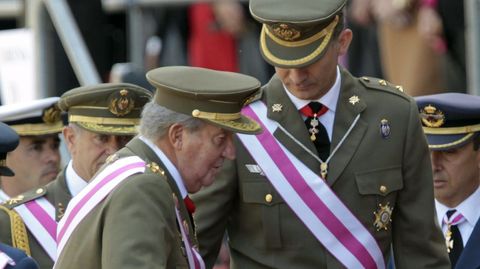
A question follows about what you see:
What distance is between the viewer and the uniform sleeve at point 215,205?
6176 mm

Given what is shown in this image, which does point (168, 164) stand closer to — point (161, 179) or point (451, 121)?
point (161, 179)

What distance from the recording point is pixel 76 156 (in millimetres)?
6996

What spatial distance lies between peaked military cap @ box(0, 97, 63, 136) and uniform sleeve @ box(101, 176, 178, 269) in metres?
2.52

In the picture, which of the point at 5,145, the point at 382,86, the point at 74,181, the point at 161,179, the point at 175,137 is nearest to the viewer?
the point at 161,179

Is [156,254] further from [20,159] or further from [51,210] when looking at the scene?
[20,159]

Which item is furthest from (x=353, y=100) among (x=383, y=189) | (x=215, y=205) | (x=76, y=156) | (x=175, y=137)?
(x=76, y=156)

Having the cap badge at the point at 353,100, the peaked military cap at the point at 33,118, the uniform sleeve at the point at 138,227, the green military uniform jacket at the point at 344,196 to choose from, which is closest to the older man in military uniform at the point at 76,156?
the peaked military cap at the point at 33,118

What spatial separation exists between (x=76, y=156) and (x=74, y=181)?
0.55 feet

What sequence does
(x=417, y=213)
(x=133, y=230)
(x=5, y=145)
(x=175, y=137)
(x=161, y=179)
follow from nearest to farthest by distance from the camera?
(x=133, y=230)
(x=161, y=179)
(x=175, y=137)
(x=5, y=145)
(x=417, y=213)

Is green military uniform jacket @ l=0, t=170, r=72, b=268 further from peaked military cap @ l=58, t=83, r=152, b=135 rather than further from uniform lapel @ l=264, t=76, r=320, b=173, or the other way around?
uniform lapel @ l=264, t=76, r=320, b=173

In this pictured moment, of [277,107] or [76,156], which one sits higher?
[277,107]

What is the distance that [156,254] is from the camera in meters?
5.10

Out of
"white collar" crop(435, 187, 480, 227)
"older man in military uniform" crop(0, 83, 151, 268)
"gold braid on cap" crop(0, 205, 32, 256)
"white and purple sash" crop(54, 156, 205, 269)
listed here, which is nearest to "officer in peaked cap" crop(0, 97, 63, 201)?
"older man in military uniform" crop(0, 83, 151, 268)

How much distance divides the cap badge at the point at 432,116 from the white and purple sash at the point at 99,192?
78.0 inches
